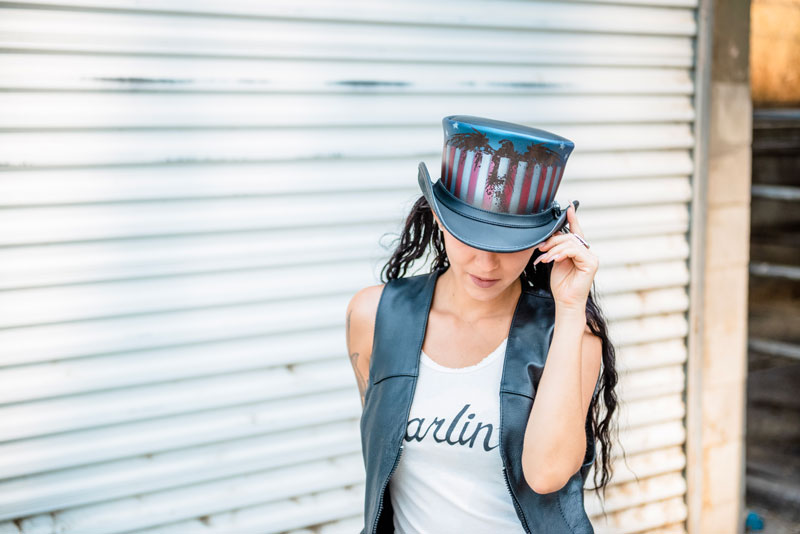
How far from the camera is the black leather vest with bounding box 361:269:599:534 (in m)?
2.07

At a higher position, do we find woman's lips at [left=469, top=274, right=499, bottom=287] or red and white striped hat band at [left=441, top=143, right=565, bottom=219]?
red and white striped hat band at [left=441, top=143, right=565, bottom=219]

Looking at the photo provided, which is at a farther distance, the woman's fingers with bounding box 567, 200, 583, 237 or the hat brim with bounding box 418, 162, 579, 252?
the woman's fingers with bounding box 567, 200, 583, 237

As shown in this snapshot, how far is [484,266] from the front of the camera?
78.7 inches

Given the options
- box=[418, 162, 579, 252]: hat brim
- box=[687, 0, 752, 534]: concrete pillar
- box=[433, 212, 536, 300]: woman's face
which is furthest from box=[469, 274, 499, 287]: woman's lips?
box=[687, 0, 752, 534]: concrete pillar

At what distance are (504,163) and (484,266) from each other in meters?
0.28

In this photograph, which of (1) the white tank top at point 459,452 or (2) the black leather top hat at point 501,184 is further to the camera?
(1) the white tank top at point 459,452

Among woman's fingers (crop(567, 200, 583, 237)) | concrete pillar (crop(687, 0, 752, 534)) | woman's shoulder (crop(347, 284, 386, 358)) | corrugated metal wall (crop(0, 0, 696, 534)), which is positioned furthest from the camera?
concrete pillar (crop(687, 0, 752, 534))

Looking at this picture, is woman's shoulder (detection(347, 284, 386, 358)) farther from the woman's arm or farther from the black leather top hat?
the woman's arm

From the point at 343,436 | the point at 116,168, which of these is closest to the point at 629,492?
the point at 343,436

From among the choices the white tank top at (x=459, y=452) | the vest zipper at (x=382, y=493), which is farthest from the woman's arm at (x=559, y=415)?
the vest zipper at (x=382, y=493)

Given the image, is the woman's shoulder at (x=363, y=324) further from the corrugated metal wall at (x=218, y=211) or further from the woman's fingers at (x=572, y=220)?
the corrugated metal wall at (x=218, y=211)

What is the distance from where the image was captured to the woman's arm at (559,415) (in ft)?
6.40

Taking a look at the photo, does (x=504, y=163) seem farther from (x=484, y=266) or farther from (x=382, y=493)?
(x=382, y=493)

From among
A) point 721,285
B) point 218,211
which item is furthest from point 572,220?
point 721,285
